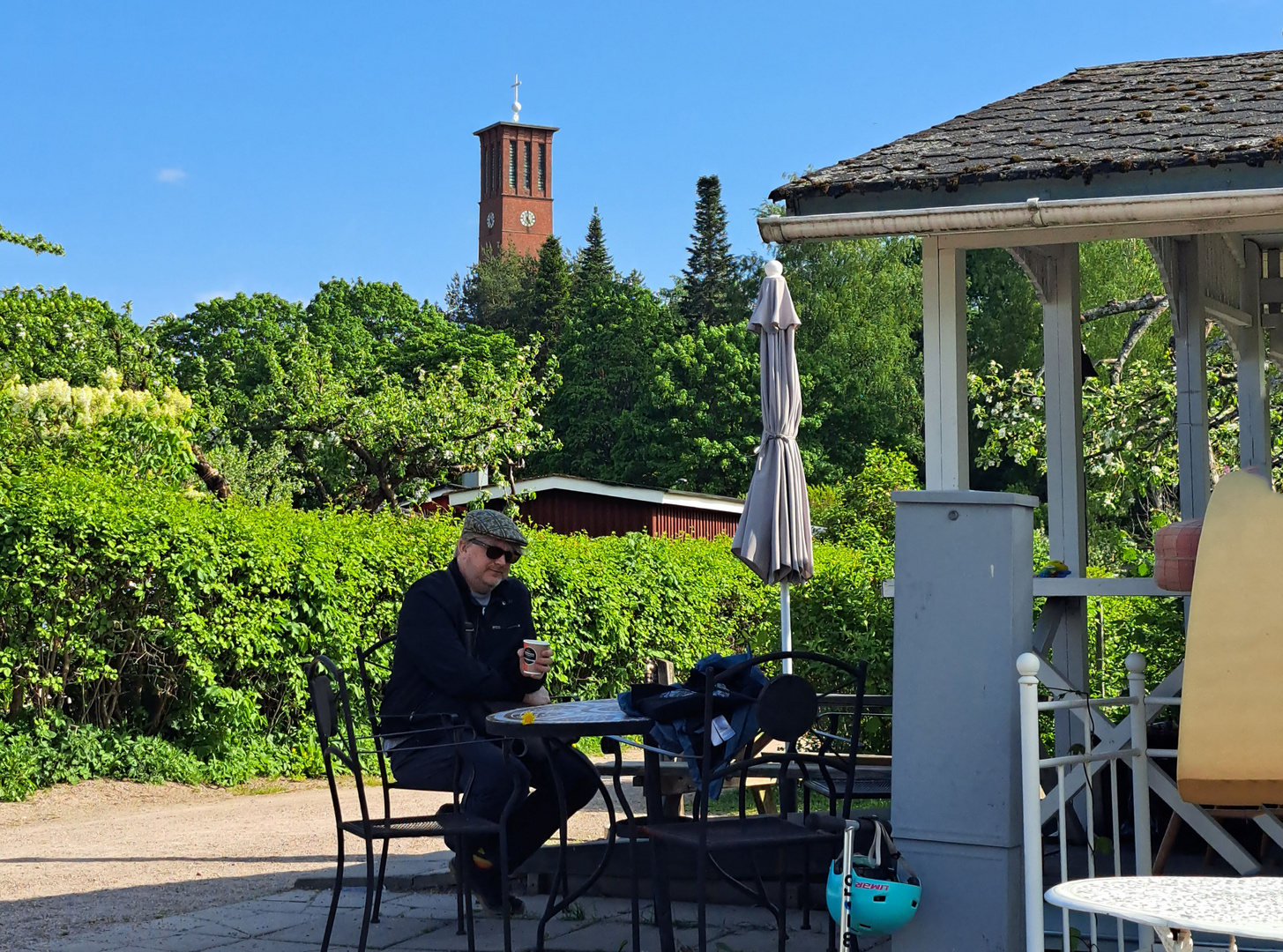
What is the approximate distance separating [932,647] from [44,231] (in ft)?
45.6

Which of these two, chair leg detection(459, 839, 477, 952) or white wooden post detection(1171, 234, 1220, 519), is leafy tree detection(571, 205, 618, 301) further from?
chair leg detection(459, 839, 477, 952)

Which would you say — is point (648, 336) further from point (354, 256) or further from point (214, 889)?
point (214, 889)

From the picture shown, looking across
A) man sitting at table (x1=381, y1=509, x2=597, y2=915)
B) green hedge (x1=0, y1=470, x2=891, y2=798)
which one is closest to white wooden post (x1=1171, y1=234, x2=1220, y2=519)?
man sitting at table (x1=381, y1=509, x2=597, y2=915)

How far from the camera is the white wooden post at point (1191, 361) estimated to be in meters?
7.03

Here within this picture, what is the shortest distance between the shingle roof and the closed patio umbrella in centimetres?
170

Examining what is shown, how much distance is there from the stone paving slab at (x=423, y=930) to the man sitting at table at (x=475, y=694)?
0.28 meters

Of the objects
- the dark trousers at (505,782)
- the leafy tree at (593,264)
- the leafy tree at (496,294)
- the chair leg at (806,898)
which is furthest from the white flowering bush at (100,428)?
the leafy tree at (496,294)

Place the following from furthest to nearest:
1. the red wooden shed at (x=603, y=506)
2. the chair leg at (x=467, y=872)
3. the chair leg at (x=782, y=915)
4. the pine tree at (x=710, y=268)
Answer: the pine tree at (x=710, y=268) < the red wooden shed at (x=603, y=506) < the chair leg at (x=467, y=872) < the chair leg at (x=782, y=915)

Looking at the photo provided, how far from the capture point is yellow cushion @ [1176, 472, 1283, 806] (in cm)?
343

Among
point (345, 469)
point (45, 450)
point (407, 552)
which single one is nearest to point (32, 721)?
point (407, 552)

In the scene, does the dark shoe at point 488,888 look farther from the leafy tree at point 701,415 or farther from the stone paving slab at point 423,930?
the leafy tree at point 701,415

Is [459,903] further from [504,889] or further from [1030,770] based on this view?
[1030,770]

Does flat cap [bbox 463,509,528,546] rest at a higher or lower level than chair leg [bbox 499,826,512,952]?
higher

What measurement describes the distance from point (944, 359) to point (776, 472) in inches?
95.2
